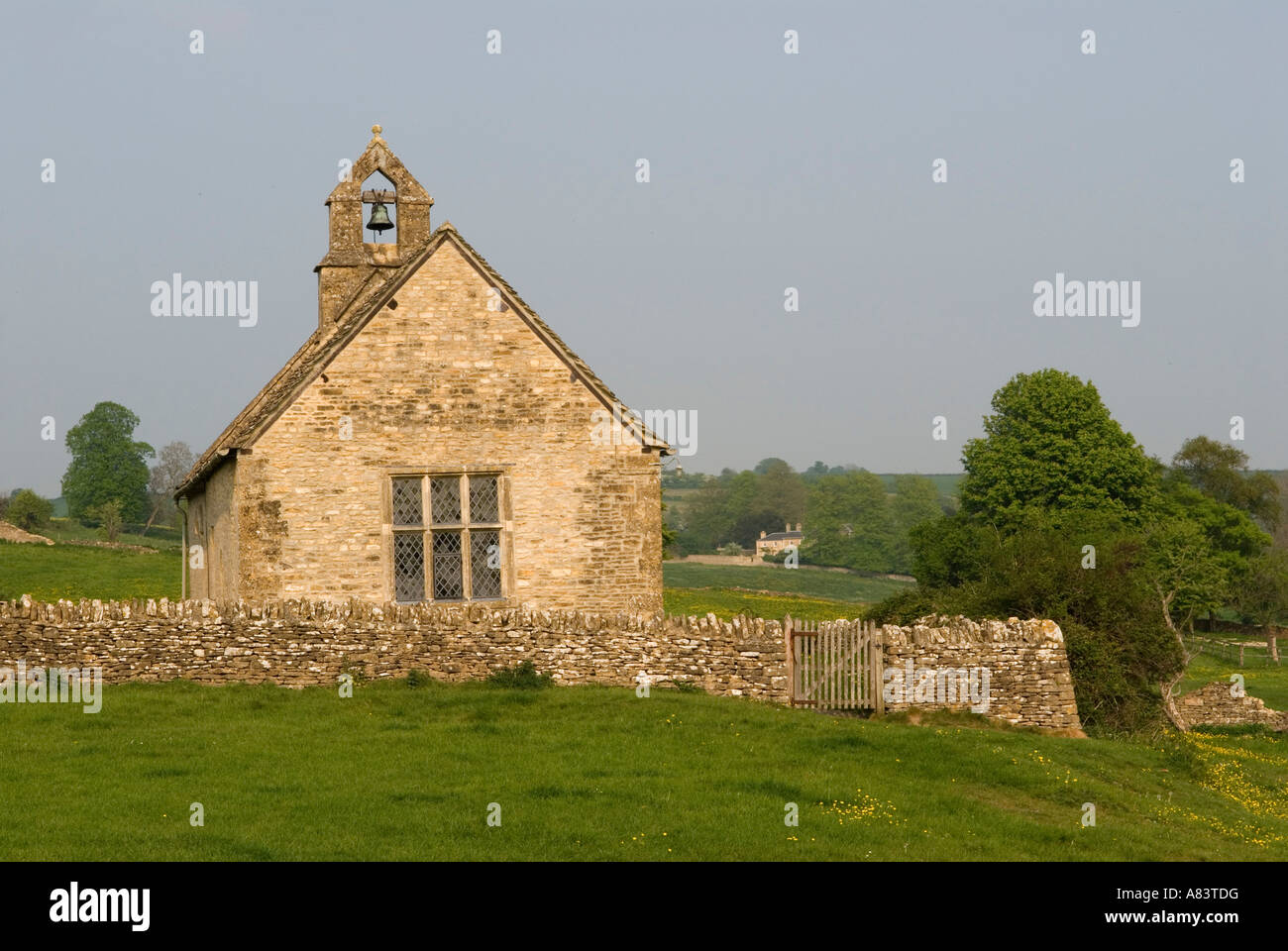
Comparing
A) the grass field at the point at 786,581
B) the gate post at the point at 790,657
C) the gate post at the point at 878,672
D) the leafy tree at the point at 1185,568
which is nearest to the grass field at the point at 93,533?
the grass field at the point at 786,581

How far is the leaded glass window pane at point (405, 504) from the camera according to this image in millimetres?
23781

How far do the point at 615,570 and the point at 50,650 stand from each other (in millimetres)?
9120

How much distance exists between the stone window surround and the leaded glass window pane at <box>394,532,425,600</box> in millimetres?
100

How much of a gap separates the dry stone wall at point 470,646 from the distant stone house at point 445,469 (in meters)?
2.08

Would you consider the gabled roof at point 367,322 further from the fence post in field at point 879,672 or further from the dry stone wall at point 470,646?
the fence post in field at point 879,672

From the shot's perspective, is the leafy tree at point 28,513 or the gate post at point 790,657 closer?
the gate post at point 790,657

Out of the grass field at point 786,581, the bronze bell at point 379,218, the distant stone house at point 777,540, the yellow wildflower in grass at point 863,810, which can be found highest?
the bronze bell at point 379,218

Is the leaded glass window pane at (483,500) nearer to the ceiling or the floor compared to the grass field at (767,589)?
nearer to the ceiling

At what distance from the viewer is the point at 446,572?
940 inches

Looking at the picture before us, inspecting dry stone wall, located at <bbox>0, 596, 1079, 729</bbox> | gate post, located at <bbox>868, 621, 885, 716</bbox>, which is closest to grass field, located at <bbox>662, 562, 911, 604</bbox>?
dry stone wall, located at <bbox>0, 596, 1079, 729</bbox>

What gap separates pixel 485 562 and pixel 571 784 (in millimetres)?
9416

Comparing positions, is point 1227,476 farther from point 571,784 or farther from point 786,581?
point 571,784

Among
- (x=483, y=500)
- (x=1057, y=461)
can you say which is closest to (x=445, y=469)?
(x=483, y=500)
